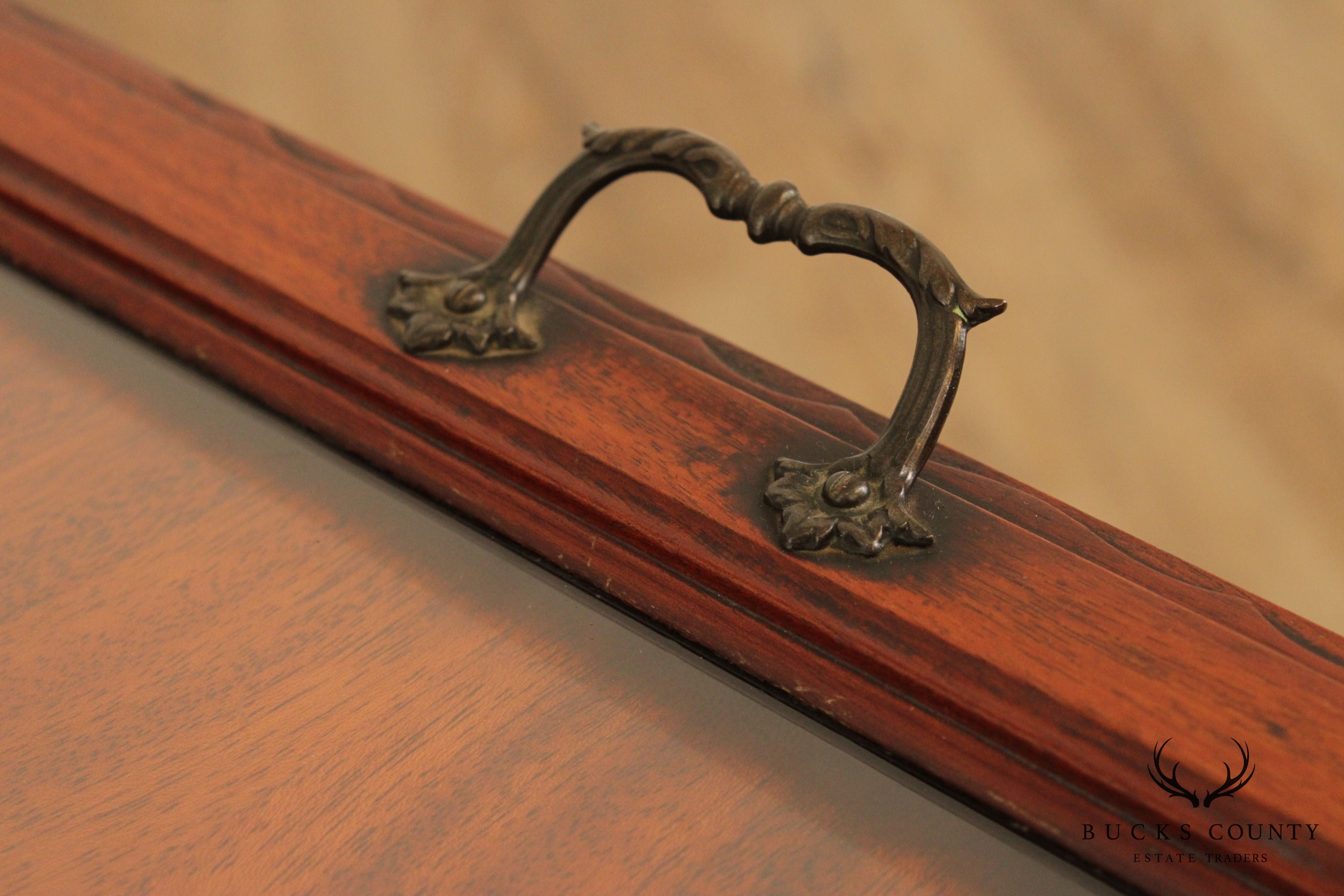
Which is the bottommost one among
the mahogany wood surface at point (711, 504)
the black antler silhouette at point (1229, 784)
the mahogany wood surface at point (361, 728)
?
the mahogany wood surface at point (361, 728)

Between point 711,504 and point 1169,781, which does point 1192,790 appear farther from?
point 711,504

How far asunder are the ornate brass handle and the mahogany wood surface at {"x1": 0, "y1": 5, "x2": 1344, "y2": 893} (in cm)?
1

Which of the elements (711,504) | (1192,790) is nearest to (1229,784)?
(1192,790)

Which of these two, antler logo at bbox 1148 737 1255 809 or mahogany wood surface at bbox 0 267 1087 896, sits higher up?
antler logo at bbox 1148 737 1255 809

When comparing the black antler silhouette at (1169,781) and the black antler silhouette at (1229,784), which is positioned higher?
the black antler silhouette at (1229,784)

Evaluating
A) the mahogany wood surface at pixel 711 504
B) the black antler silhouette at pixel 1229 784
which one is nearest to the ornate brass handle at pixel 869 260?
the mahogany wood surface at pixel 711 504

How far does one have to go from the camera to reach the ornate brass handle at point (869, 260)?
0.42 metres

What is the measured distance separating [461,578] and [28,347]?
25cm

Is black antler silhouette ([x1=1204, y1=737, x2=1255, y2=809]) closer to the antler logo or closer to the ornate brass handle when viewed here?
the antler logo

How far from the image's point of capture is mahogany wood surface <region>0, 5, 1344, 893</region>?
0.38 meters

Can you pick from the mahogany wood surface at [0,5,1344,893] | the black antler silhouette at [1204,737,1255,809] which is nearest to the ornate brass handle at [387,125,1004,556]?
the mahogany wood surface at [0,5,1344,893]

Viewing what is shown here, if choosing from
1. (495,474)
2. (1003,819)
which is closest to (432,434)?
(495,474)

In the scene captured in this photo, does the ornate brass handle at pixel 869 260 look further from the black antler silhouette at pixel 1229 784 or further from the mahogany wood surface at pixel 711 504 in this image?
the black antler silhouette at pixel 1229 784

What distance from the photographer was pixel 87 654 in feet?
1.43
